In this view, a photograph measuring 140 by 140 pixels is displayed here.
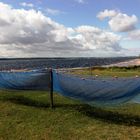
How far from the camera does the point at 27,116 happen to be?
41.8 feet

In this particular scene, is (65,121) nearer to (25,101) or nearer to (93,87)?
(93,87)

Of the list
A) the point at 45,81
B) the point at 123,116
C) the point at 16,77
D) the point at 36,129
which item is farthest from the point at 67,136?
the point at 16,77

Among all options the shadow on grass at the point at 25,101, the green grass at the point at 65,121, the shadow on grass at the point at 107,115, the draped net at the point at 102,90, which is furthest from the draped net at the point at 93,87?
the shadow on grass at the point at 25,101

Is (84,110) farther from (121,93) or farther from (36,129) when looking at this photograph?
(36,129)

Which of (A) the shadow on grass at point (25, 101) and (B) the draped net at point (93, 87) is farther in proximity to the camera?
(A) the shadow on grass at point (25, 101)

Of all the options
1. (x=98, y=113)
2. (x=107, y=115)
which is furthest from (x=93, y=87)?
(x=107, y=115)

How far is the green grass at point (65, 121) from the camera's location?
1025 centimetres

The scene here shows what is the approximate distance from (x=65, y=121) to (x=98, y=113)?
7.25 ft

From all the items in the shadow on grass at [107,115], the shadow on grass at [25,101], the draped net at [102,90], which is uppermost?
the draped net at [102,90]

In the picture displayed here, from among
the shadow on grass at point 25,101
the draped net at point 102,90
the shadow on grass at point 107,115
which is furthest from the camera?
the shadow on grass at point 25,101

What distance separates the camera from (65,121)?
12.0m

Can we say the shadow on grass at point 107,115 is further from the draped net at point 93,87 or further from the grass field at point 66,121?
the draped net at point 93,87

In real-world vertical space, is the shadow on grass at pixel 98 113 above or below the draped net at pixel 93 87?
below

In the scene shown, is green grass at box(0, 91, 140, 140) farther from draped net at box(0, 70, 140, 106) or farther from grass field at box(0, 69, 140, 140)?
draped net at box(0, 70, 140, 106)
